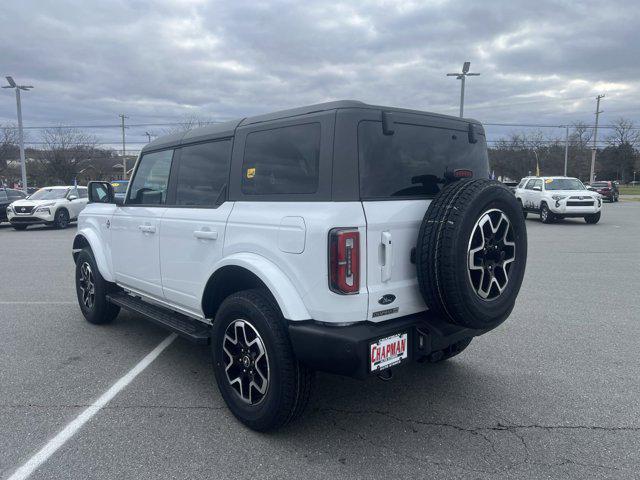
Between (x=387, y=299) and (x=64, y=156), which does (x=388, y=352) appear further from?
(x=64, y=156)

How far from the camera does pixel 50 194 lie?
18.6 meters

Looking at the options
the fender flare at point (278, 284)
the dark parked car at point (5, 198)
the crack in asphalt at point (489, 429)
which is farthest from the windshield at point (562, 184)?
the dark parked car at point (5, 198)

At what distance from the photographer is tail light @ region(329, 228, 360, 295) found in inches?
107

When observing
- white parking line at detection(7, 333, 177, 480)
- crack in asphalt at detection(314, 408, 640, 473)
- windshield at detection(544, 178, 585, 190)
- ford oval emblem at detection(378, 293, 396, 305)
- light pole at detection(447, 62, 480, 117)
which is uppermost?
light pole at detection(447, 62, 480, 117)

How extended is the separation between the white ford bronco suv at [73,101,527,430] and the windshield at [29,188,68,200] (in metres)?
17.2

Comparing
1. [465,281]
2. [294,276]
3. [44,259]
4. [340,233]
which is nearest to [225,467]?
[294,276]

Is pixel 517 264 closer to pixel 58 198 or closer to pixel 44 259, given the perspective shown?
pixel 44 259

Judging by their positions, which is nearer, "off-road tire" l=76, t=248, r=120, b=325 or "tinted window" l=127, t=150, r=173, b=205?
"tinted window" l=127, t=150, r=173, b=205

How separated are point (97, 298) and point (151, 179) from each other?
164 cm

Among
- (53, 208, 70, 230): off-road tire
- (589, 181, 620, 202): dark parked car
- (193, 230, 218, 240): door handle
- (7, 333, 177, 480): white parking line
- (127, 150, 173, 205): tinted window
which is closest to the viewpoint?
(7, 333, 177, 480): white parking line

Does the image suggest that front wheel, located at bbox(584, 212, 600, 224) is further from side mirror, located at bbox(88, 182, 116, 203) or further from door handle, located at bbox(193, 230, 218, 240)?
door handle, located at bbox(193, 230, 218, 240)

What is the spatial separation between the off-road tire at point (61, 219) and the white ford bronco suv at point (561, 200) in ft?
54.4

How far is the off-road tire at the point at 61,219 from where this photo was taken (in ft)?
58.8

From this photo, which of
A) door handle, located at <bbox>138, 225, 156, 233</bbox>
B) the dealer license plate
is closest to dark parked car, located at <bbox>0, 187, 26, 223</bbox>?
door handle, located at <bbox>138, 225, 156, 233</bbox>
